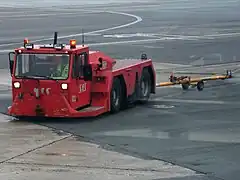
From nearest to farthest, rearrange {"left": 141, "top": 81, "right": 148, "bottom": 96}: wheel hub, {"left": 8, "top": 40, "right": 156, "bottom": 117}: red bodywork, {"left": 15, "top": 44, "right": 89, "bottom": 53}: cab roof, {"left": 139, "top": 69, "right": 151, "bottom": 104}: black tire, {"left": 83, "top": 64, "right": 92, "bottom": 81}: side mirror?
{"left": 8, "top": 40, "right": 156, "bottom": 117}: red bodywork → {"left": 15, "top": 44, "right": 89, "bottom": 53}: cab roof → {"left": 83, "top": 64, "right": 92, "bottom": 81}: side mirror → {"left": 139, "top": 69, "right": 151, "bottom": 104}: black tire → {"left": 141, "top": 81, "right": 148, "bottom": 96}: wheel hub

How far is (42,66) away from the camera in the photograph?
1995 cm

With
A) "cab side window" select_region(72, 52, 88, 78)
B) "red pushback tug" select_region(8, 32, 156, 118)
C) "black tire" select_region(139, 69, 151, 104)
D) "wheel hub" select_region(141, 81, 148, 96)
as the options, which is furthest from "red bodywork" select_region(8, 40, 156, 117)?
"wheel hub" select_region(141, 81, 148, 96)

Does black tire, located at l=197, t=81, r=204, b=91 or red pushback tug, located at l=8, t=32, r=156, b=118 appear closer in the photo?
red pushback tug, located at l=8, t=32, r=156, b=118

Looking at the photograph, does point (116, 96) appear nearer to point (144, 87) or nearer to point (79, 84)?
point (79, 84)

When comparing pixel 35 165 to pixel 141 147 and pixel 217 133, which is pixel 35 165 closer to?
pixel 141 147

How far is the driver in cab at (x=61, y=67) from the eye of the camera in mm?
19719

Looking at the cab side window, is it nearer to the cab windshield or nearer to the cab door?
the cab door

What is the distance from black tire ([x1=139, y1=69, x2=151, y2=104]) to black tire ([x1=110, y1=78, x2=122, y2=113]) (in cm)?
149

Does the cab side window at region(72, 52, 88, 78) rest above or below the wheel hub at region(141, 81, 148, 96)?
above

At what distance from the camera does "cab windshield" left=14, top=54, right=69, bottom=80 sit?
19766 millimetres

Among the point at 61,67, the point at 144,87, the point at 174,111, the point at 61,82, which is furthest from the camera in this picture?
the point at 144,87

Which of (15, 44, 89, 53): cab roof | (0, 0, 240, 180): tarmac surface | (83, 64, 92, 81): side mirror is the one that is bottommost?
(0, 0, 240, 180): tarmac surface

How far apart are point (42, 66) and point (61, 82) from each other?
75 cm

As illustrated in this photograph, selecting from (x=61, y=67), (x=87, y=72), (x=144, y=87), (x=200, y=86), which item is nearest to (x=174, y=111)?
(x=144, y=87)
